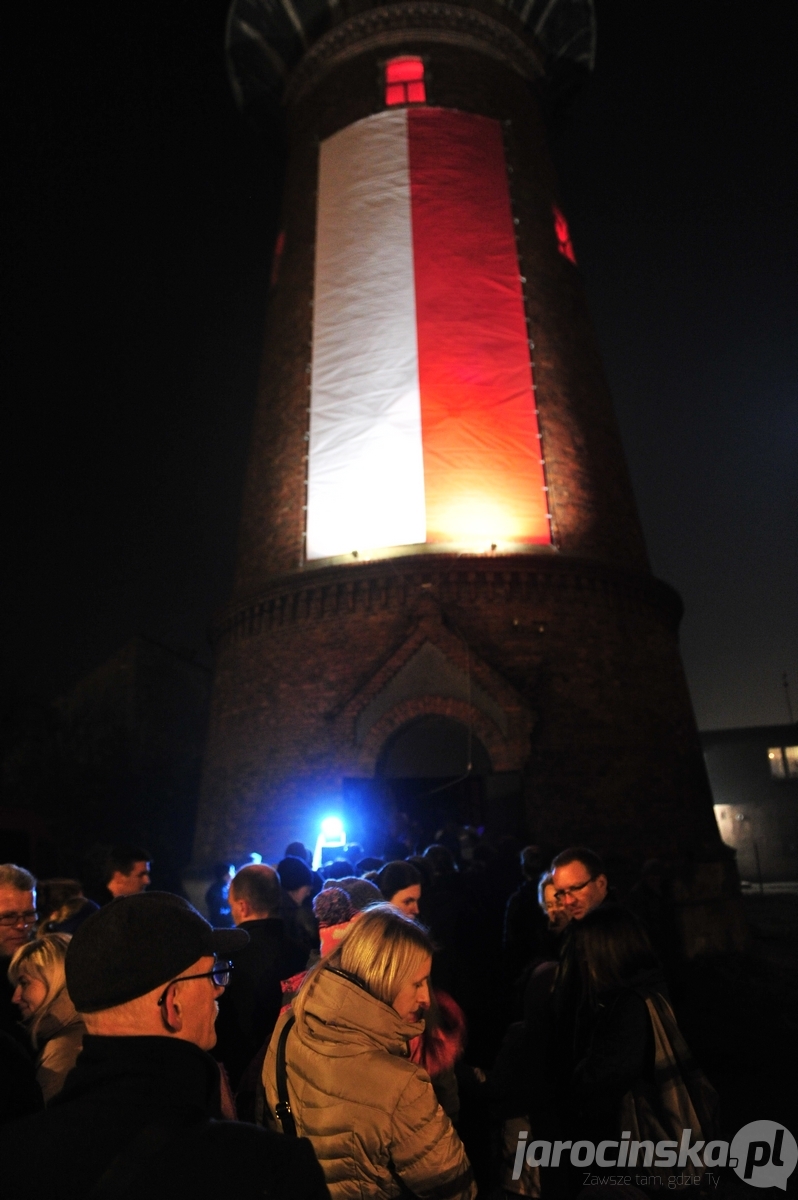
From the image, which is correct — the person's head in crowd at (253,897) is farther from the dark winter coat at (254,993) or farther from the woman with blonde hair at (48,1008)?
the woman with blonde hair at (48,1008)

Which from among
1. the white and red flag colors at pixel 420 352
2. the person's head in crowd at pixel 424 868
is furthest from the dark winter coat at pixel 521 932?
the white and red flag colors at pixel 420 352

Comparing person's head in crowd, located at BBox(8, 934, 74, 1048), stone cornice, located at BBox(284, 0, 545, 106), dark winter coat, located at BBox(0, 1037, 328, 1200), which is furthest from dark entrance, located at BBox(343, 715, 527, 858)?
stone cornice, located at BBox(284, 0, 545, 106)

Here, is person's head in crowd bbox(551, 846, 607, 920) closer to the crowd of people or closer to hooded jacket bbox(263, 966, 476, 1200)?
the crowd of people

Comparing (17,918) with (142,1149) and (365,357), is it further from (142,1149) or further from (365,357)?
(365,357)

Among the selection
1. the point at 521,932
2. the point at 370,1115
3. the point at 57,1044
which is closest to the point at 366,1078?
the point at 370,1115

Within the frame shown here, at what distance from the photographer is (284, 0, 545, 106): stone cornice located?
63.5 feet

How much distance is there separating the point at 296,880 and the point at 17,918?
2673 millimetres

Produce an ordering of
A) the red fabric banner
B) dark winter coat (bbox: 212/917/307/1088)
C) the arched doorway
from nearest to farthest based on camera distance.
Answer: dark winter coat (bbox: 212/917/307/1088) < the arched doorway < the red fabric banner

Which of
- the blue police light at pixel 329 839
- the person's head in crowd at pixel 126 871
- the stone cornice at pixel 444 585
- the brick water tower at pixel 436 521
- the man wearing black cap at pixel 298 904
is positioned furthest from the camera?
the stone cornice at pixel 444 585

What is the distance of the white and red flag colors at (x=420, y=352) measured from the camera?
15141 mm

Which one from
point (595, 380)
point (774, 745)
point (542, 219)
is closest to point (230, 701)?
point (595, 380)

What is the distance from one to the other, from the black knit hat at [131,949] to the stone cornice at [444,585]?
12132 millimetres

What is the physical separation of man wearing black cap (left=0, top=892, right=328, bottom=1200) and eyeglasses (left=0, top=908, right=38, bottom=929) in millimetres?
2429

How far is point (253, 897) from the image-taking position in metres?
4.47
